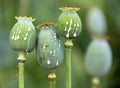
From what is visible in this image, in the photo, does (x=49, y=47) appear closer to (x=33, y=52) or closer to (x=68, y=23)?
(x=68, y=23)

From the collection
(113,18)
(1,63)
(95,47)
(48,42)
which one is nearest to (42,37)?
(48,42)

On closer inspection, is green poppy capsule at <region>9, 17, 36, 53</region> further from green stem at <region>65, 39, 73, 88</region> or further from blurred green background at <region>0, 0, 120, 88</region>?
blurred green background at <region>0, 0, 120, 88</region>

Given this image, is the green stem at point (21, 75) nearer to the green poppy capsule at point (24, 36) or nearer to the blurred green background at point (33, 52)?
the green poppy capsule at point (24, 36)

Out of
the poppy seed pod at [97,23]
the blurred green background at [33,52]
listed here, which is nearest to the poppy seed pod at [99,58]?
the poppy seed pod at [97,23]

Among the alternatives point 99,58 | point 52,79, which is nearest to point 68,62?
point 52,79

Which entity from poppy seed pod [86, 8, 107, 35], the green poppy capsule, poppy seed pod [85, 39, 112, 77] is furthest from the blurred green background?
A: the green poppy capsule

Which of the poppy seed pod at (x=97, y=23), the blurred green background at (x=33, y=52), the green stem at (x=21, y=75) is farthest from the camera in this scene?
the blurred green background at (x=33, y=52)
